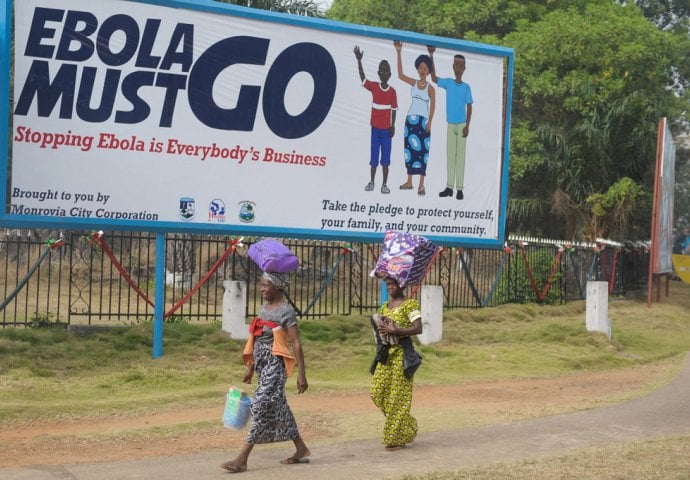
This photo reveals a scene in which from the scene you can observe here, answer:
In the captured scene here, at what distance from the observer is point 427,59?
14.9m

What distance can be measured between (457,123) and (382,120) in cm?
134

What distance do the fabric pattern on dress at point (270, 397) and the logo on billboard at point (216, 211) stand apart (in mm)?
5499

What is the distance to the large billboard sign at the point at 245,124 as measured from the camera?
478 inches

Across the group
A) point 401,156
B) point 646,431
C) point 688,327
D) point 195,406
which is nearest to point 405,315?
point 646,431

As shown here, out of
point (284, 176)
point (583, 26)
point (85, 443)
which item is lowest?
point (85, 443)

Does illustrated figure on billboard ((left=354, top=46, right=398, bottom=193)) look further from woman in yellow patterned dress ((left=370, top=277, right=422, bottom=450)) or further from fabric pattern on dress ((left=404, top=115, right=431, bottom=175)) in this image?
woman in yellow patterned dress ((left=370, top=277, right=422, bottom=450))

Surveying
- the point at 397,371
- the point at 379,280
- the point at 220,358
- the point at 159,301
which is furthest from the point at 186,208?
the point at 379,280

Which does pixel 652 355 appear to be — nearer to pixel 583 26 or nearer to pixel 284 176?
pixel 284 176

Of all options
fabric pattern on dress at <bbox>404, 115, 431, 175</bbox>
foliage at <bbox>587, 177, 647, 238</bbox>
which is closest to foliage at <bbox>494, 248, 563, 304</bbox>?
foliage at <bbox>587, 177, 647, 238</bbox>

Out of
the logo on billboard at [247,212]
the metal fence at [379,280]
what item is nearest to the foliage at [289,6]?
the metal fence at [379,280]

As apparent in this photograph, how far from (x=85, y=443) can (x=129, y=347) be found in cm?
427

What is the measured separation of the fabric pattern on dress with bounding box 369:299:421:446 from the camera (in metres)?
8.31

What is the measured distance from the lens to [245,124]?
13.4m

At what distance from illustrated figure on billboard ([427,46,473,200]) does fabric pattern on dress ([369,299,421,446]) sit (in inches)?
272
